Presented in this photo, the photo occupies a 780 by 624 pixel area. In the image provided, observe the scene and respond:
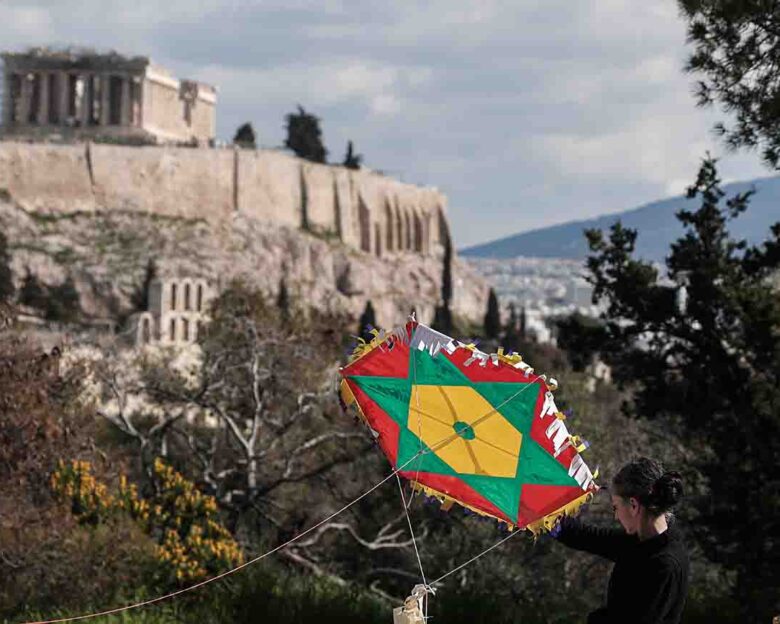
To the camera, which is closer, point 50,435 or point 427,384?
point 427,384

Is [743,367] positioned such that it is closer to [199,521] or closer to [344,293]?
[199,521]

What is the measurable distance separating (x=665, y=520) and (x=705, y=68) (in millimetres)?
8045

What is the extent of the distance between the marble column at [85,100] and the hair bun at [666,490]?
8187 cm

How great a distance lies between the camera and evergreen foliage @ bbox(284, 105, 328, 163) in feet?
297

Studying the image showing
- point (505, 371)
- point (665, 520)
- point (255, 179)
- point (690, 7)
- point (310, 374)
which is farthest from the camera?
point (255, 179)

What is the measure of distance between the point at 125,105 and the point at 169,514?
71.2 metres

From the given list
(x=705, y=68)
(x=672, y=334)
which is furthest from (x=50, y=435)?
(x=705, y=68)

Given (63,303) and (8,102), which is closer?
(63,303)

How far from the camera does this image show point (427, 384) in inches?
276

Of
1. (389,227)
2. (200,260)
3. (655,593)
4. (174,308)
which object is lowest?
(655,593)

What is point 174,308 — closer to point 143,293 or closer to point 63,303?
point 143,293

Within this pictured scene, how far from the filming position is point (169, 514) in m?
16.4

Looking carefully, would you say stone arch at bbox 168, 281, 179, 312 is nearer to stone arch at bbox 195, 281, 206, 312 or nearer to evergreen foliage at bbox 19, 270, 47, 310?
stone arch at bbox 195, 281, 206, 312

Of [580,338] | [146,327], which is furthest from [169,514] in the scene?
[146,327]
